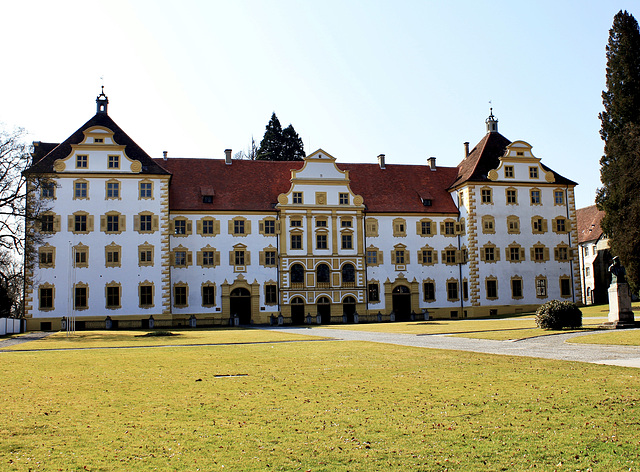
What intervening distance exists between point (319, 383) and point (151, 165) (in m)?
40.6

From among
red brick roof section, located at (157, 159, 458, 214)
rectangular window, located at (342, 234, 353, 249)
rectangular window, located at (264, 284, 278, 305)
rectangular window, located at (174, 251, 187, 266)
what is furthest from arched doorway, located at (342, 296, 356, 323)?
rectangular window, located at (174, 251, 187, 266)

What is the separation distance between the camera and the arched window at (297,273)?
53.5 m

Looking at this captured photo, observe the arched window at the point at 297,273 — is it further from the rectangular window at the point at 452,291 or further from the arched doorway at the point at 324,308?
the rectangular window at the point at 452,291

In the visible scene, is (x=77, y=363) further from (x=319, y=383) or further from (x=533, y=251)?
(x=533, y=251)

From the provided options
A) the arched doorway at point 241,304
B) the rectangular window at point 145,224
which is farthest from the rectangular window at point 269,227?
the rectangular window at point 145,224

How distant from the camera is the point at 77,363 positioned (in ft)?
61.2

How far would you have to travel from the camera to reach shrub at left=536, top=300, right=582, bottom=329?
2903cm

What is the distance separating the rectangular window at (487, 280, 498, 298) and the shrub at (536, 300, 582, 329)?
87.2 feet

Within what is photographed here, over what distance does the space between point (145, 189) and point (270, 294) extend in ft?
44.3

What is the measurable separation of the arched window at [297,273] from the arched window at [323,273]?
1405mm

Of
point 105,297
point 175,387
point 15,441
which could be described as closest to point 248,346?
point 175,387

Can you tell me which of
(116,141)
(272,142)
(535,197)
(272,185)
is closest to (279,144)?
(272,142)

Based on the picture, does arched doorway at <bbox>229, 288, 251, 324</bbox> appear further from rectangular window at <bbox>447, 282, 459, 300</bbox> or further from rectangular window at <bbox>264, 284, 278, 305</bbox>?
rectangular window at <bbox>447, 282, 459, 300</bbox>

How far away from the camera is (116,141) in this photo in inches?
1996
